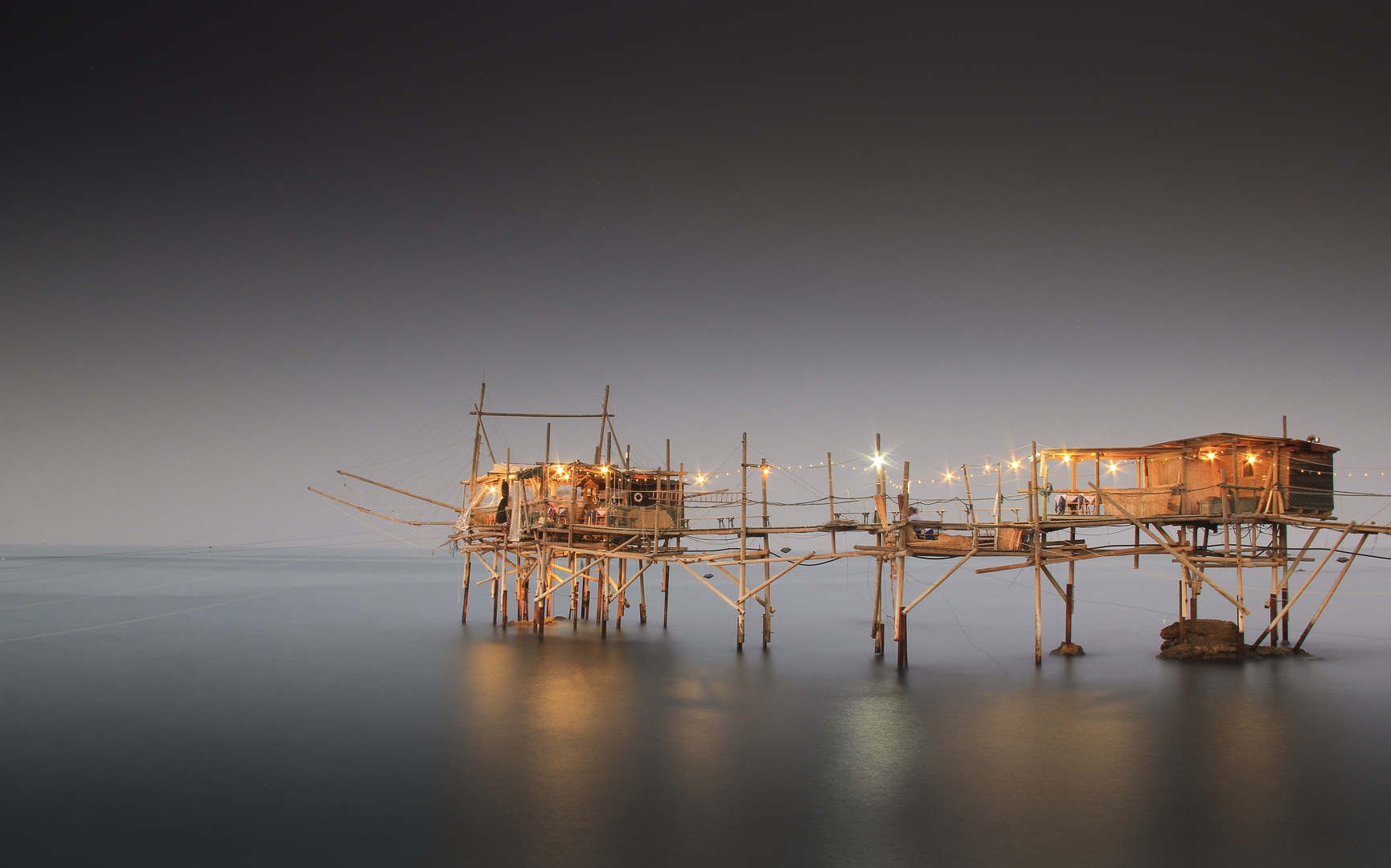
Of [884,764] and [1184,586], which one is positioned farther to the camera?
[1184,586]

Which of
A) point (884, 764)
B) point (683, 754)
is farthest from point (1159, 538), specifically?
point (683, 754)

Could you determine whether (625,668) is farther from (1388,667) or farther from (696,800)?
(1388,667)

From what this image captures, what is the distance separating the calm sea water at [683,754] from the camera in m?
15.7

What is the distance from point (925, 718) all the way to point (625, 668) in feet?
40.4

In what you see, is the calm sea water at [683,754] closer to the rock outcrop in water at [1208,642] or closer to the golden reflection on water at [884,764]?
the golden reflection on water at [884,764]

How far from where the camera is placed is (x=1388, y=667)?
3250 cm

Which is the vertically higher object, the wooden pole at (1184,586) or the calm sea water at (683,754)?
the wooden pole at (1184,586)

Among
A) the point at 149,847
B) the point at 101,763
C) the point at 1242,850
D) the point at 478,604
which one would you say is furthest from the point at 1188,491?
the point at 478,604

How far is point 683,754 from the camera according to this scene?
69.5 ft

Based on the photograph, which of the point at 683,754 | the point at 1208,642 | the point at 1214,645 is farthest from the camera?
the point at 1208,642

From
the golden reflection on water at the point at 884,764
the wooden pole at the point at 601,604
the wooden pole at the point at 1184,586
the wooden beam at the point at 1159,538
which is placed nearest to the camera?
the golden reflection on water at the point at 884,764

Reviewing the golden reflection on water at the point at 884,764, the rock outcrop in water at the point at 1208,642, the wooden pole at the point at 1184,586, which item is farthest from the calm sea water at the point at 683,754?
the wooden pole at the point at 1184,586

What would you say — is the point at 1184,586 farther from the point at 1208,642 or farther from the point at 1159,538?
the point at 1159,538

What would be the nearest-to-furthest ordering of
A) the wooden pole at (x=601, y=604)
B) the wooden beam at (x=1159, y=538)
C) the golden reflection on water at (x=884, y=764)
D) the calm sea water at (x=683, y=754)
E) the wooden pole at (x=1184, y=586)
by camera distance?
the calm sea water at (x=683, y=754)
the golden reflection on water at (x=884, y=764)
the wooden beam at (x=1159, y=538)
the wooden pole at (x=1184, y=586)
the wooden pole at (x=601, y=604)
